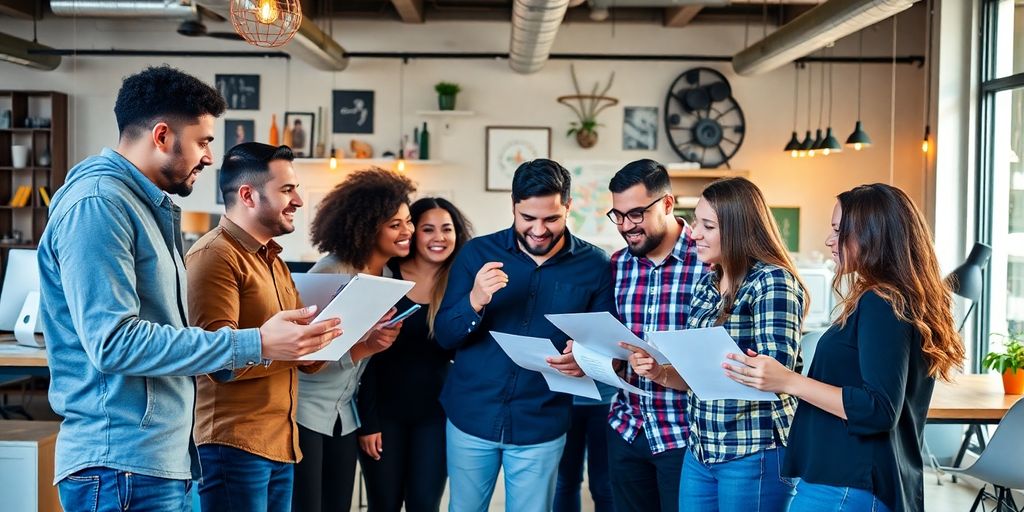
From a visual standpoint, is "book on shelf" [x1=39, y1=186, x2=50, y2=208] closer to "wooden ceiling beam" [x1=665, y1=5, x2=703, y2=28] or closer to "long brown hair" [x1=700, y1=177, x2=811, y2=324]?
"wooden ceiling beam" [x1=665, y1=5, x2=703, y2=28]

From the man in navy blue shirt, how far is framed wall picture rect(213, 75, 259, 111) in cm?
629

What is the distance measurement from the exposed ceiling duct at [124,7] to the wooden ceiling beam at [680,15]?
13.8 ft

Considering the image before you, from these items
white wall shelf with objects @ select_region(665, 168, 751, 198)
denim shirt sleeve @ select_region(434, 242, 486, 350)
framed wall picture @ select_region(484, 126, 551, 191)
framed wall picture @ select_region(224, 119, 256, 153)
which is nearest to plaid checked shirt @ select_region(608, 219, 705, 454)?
denim shirt sleeve @ select_region(434, 242, 486, 350)

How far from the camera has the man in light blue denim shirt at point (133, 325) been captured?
1693 mm

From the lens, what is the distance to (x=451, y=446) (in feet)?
9.26

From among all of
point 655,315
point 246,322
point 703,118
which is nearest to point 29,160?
point 703,118

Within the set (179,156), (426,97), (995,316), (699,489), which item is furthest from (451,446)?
(426,97)

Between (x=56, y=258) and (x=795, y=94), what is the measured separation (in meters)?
7.85

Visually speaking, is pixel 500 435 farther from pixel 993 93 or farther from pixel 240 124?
pixel 240 124

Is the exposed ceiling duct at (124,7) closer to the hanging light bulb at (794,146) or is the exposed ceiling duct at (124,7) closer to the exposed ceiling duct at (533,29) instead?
the exposed ceiling duct at (533,29)

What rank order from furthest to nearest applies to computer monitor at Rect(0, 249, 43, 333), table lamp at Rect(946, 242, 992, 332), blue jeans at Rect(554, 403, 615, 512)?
table lamp at Rect(946, 242, 992, 332)
computer monitor at Rect(0, 249, 43, 333)
blue jeans at Rect(554, 403, 615, 512)

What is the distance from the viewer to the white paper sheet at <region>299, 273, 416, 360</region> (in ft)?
6.75

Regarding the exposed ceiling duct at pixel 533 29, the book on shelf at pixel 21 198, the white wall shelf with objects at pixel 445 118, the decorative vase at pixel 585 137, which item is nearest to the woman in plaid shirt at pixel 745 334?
the exposed ceiling duct at pixel 533 29

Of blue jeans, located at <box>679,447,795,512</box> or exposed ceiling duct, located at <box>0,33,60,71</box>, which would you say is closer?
blue jeans, located at <box>679,447,795,512</box>
